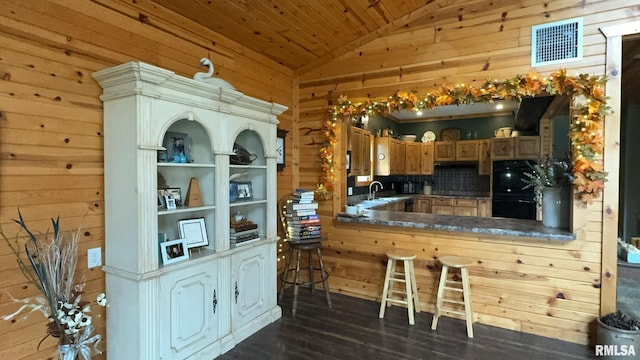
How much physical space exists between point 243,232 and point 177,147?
903 millimetres

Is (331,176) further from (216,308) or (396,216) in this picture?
(216,308)

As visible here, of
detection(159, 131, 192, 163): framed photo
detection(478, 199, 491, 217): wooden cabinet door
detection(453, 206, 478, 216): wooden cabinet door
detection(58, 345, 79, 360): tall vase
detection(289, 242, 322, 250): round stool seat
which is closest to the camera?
detection(58, 345, 79, 360): tall vase

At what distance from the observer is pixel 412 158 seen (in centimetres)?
689

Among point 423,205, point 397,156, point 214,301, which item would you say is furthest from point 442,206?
point 214,301

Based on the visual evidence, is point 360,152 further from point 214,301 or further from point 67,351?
point 67,351

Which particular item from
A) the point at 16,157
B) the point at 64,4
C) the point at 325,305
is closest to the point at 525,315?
the point at 325,305

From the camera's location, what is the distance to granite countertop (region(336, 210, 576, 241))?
2876 millimetres

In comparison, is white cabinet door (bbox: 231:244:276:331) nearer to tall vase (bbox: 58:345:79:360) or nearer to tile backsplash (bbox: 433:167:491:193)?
tall vase (bbox: 58:345:79:360)

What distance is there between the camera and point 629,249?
13.8 feet

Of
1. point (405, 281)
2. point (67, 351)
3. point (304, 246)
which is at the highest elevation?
point (304, 246)

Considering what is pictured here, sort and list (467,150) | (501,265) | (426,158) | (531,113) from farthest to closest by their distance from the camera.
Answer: (426,158)
(467,150)
(531,113)
(501,265)

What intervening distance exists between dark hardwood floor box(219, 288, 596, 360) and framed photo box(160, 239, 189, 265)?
86 cm

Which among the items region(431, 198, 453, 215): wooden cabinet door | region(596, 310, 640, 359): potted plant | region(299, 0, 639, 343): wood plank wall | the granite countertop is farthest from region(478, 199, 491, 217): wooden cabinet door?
region(596, 310, 640, 359): potted plant

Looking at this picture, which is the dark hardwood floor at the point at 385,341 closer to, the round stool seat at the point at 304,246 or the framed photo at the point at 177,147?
the round stool seat at the point at 304,246
